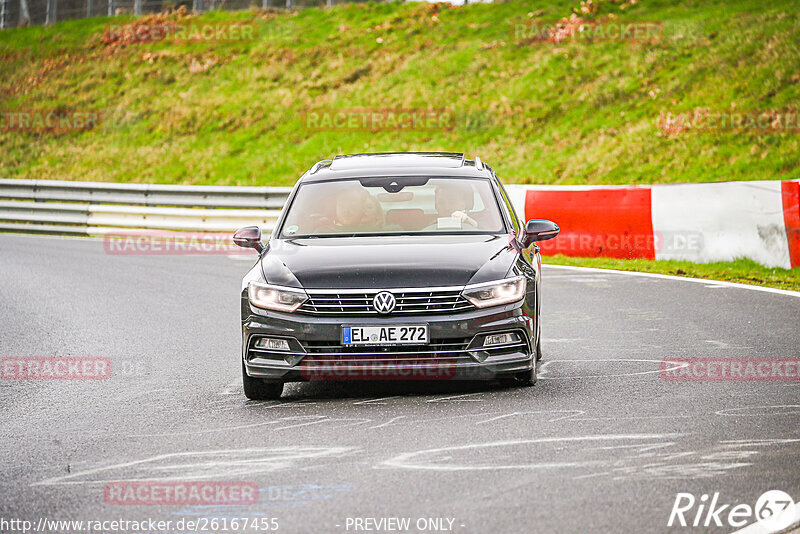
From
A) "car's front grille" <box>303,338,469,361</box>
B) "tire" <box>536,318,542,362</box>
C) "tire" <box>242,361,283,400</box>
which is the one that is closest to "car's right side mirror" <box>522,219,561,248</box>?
"tire" <box>536,318,542,362</box>

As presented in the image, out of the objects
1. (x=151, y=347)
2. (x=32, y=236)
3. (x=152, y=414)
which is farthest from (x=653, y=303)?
(x=32, y=236)

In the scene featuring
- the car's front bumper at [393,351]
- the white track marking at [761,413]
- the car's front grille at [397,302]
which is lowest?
the white track marking at [761,413]

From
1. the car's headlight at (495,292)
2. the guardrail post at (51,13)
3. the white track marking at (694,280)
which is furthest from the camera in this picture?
the guardrail post at (51,13)

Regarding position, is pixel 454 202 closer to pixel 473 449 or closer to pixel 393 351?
pixel 393 351

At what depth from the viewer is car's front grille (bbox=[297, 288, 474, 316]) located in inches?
281

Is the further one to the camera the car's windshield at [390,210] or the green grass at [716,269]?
the green grass at [716,269]

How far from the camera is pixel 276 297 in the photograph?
7.29 metres

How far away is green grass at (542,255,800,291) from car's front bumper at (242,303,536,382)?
22.9ft

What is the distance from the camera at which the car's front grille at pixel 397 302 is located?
714cm

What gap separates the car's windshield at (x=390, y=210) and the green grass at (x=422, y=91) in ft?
49.3

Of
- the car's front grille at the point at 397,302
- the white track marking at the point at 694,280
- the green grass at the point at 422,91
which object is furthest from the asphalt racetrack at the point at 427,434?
the green grass at the point at 422,91

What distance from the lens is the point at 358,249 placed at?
773 centimetres

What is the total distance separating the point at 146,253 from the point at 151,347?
33.4ft

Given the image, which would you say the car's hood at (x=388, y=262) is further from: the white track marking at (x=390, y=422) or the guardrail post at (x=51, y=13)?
the guardrail post at (x=51, y=13)
